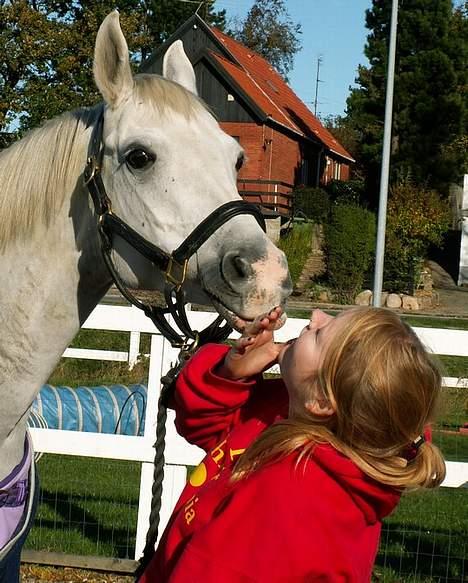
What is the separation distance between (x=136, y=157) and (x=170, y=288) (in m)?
0.40

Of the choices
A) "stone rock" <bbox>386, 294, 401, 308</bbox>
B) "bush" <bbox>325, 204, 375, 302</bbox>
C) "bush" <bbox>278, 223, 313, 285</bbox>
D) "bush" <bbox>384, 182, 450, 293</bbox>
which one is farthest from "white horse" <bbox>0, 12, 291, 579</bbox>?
"bush" <bbox>384, 182, 450, 293</bbox>

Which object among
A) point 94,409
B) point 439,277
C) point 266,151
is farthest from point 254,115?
point 94,409

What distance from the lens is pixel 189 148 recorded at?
2.57 meters

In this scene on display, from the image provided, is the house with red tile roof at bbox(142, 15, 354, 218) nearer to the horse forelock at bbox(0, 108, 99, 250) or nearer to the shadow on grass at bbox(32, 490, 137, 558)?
the shadow on grass at bbox(32, 490, 137, 558)

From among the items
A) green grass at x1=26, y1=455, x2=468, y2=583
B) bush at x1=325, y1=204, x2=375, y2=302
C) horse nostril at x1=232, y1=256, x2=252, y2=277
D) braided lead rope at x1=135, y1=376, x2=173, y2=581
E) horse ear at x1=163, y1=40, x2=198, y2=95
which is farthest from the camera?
bush at x1=325, y1=204, x2=375, y2=302

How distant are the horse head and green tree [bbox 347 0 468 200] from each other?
30158 mm

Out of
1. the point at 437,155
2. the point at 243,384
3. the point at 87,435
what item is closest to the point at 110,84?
the point at 243,384

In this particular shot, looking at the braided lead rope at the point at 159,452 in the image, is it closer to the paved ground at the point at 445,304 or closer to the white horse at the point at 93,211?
the white horse at the point at 93,211

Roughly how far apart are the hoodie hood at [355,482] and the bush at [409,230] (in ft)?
82.0

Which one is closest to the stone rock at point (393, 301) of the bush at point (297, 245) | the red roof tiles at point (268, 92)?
the bush at point (297, 245)

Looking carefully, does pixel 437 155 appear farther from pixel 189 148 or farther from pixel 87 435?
pixel 189 148

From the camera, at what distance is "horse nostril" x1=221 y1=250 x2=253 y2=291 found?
234 centimetres

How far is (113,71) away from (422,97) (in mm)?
31353

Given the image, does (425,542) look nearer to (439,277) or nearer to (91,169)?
(91,169)
